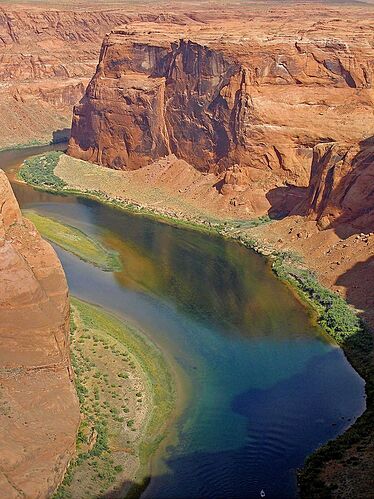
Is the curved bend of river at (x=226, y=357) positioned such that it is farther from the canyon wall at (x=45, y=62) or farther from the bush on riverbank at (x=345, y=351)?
the canyon wall at (x=45, y=62)

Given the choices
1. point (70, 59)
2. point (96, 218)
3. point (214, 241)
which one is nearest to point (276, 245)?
point (214, 241)

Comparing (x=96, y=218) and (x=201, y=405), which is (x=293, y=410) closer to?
(x=201, y=405)

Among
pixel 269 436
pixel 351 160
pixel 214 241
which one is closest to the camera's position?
pixel 269 436

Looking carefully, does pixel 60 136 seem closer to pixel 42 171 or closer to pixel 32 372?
pixel 42 171

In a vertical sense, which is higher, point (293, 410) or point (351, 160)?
point (351, 160)

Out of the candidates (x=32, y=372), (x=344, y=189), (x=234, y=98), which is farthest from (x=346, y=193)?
(x=32, y=372)

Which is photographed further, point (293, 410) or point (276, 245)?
point (276, 245)
